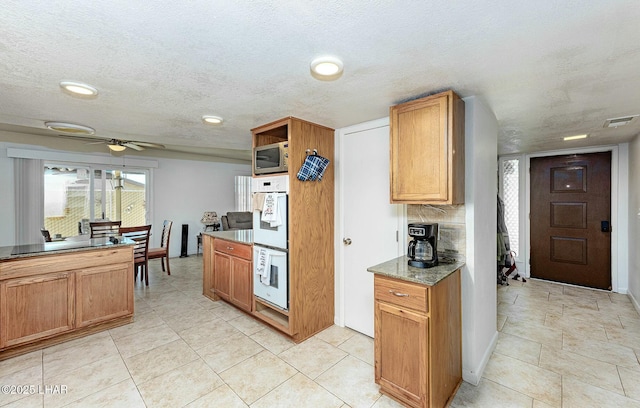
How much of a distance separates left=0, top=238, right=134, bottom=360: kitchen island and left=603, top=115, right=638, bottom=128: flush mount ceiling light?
5.02m

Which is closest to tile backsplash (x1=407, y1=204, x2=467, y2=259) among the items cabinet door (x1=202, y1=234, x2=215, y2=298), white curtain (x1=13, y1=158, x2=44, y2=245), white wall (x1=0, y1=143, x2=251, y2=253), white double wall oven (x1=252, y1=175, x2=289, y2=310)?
white double wall oven (x1=252, y1=175, x2=289, y2=310)

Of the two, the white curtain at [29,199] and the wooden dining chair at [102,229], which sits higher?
the white curtain at [29,199]

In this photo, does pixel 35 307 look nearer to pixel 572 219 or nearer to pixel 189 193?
pixel 189 193

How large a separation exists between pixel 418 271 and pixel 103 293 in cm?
307

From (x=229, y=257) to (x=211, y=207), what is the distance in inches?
158

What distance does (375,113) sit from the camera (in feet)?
8.09

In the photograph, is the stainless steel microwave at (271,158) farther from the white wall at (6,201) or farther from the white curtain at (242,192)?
the white curtain at (242,192)

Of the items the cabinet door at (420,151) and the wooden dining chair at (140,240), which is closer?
the cabinet door at (420,151)

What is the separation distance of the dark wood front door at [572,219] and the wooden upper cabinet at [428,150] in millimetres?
3504

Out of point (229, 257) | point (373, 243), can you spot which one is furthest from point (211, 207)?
point (373, 243)

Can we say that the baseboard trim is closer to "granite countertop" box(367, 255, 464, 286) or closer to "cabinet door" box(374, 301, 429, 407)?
"cabinet door" box(374, 301, 429, 407)

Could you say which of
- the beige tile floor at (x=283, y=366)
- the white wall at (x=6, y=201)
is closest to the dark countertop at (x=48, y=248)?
the beige tile floor at (x=283, y=366)

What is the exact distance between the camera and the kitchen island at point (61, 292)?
7.82 feet

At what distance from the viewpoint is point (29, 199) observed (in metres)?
4.68
